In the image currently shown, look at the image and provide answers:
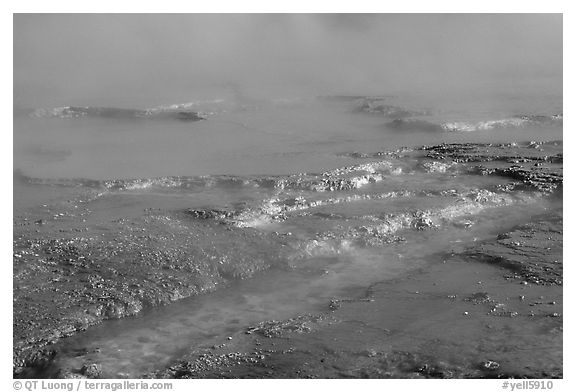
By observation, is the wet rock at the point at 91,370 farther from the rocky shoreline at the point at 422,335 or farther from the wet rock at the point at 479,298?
the wet rock at the point at 479,298

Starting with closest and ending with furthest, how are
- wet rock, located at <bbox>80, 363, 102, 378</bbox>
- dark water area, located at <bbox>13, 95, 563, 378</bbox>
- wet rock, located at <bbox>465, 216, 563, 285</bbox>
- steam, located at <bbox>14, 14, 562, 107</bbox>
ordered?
wet rock, located at <bbox>80, 363, 102, 378</bbox> < dark water area, located at <bbox>13, 95, 563, 378</bbox> < wet rock, located at <bbox>465, 216, 563, 285</bbox> < steam, located at <bbox>14, 14, 562, 107</bbox>

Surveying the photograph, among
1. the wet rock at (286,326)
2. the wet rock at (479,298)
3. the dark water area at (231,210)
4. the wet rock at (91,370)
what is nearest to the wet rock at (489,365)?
the wet rock at (479,298)

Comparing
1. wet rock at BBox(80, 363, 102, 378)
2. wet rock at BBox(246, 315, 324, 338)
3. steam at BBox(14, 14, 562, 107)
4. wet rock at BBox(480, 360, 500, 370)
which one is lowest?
wet rock at BBox(80, 363, 102, 378)

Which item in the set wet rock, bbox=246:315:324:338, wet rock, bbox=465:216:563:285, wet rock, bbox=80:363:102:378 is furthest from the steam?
wet rock, bbox=80:363:102:378

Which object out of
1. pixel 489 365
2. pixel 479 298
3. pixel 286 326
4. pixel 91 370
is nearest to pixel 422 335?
pixel 489 365

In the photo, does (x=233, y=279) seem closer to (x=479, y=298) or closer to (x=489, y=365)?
(x=479, y=298)

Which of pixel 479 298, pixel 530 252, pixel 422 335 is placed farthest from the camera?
pixel 530 252

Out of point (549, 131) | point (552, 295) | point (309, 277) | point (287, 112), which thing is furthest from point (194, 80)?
point (552, 295)

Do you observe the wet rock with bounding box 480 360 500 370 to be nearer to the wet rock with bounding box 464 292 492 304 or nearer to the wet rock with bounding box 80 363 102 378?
the wet rock with bounding box 464 292 492 304
